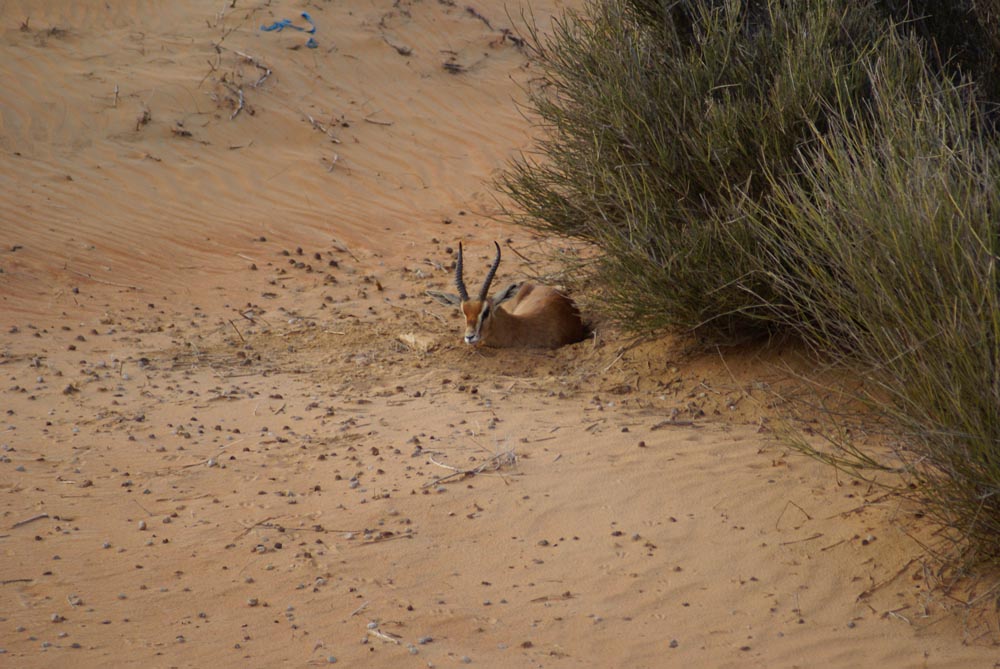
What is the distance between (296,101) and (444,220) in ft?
12.4

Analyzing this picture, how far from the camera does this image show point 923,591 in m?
4.25

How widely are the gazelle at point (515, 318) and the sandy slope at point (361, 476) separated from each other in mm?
282

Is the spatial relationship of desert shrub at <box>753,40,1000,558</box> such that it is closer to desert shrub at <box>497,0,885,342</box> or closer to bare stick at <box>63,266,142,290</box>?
desert shrub at <box>497,0,885,342</box>

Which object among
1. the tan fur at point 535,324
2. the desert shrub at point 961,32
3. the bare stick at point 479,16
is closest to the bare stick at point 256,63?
the bare stick at point 479,16

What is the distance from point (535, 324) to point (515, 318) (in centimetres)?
18

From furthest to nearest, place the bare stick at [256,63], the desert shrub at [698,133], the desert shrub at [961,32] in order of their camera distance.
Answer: the bare stick at [256,63] < the desert shrub at [961,32] < the desert shrub at [698,133]

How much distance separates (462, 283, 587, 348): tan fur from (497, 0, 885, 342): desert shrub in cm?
71

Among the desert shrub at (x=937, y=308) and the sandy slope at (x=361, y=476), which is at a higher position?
the desert shrub at (x=937, y=308)

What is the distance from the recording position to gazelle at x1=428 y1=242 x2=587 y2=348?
7.93 meters

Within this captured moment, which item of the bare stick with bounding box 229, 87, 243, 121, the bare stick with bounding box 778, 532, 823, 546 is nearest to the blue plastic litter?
the bare stick with bounding box 229, 87, 243, 121

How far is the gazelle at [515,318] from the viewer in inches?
312

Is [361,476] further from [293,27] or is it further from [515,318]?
[293,27]

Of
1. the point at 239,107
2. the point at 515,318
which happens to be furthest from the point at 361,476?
the point at 239,107

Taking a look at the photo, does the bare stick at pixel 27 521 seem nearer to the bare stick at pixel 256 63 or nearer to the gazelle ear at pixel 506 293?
the gazelle ear at pixel 506 293
